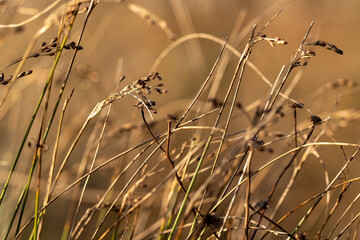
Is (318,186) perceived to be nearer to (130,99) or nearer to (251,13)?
(130,99)

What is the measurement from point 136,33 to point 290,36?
211cm

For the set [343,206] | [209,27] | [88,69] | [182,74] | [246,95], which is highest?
[209,27]

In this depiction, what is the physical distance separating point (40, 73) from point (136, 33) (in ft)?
18.0

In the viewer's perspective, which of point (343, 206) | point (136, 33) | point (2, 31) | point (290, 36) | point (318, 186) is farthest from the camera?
point (136, 33)

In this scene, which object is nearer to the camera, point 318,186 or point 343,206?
point 343,206

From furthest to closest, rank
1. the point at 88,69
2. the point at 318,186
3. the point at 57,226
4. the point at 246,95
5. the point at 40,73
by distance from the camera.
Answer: the point at 246,95
the point at 318,186
the point at 57,226
the point at 40,73
the point at 88,69

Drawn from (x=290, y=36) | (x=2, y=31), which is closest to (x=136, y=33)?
(x=290, y=36)

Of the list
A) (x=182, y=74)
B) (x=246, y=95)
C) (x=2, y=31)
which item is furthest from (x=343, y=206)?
(x=2, y=31)

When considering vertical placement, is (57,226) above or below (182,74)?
below

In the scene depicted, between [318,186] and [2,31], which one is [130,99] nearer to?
[318,186]

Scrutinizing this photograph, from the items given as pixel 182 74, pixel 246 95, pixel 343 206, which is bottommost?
pixel 343 206

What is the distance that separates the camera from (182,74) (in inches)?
239

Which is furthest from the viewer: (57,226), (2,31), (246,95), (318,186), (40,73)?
(246,95)

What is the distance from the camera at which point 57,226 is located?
316cm
